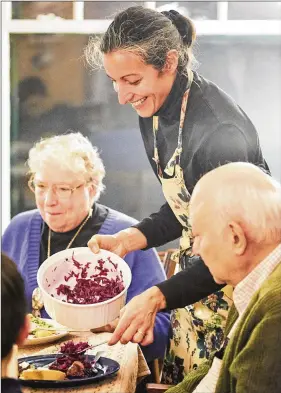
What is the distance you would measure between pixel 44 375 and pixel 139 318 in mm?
305

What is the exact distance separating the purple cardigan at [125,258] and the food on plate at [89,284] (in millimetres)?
51

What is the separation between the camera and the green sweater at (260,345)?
147 cm

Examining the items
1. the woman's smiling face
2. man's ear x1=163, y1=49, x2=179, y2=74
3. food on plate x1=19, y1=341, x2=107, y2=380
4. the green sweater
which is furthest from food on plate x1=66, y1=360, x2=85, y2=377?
man's ear x1=163, y1=49, x2=179, y2=74

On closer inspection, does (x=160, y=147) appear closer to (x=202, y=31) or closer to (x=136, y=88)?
(x=136, y=88)

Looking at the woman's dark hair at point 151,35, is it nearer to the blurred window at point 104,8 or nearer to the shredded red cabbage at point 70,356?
the blurred window at point 104,8

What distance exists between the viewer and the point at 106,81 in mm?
1901

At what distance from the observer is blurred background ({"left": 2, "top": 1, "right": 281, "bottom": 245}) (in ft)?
6.13

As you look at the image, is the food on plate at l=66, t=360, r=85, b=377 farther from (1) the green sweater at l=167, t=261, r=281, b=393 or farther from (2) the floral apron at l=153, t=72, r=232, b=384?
(1) the green sweater at l=167, t=261, r=281, b=393

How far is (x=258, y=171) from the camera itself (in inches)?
68.1

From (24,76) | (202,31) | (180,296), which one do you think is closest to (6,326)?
(180,296)

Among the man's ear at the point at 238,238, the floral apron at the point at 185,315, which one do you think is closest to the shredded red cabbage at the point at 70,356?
the floral apron at the point at 185,315

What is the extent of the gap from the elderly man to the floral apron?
4.5 inches

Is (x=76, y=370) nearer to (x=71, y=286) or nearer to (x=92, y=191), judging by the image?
(x=71, y=286)

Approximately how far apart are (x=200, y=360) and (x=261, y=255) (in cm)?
47
